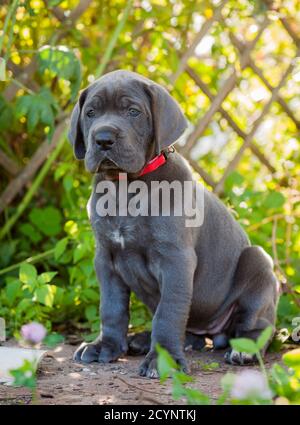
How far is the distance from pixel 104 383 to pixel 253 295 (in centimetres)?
97

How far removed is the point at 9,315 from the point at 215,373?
1.41 m

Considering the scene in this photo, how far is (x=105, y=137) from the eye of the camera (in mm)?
3238

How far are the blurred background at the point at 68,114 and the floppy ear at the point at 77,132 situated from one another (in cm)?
77

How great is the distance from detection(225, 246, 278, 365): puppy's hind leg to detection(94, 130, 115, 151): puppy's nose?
1.01 metres

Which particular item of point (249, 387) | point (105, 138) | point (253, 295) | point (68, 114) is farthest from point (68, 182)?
point (249, 387)

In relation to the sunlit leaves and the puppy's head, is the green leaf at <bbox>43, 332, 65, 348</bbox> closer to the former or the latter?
the puppy's head

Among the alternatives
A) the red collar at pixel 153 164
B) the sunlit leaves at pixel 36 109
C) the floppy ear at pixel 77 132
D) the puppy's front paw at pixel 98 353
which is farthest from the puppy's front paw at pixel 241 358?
the sunlit leaves at pixel 36 109

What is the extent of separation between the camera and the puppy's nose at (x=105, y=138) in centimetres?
324

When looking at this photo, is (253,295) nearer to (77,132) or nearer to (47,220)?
(77,132)

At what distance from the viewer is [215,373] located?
343 cm

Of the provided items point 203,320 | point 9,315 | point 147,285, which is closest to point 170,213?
point 147,285

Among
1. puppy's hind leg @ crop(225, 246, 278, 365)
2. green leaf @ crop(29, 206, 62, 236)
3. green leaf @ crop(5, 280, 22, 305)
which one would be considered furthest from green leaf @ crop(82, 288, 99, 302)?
green leaf @ crop(29, 206, 62, 236)

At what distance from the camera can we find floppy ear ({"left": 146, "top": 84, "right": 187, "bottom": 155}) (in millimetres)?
3377
